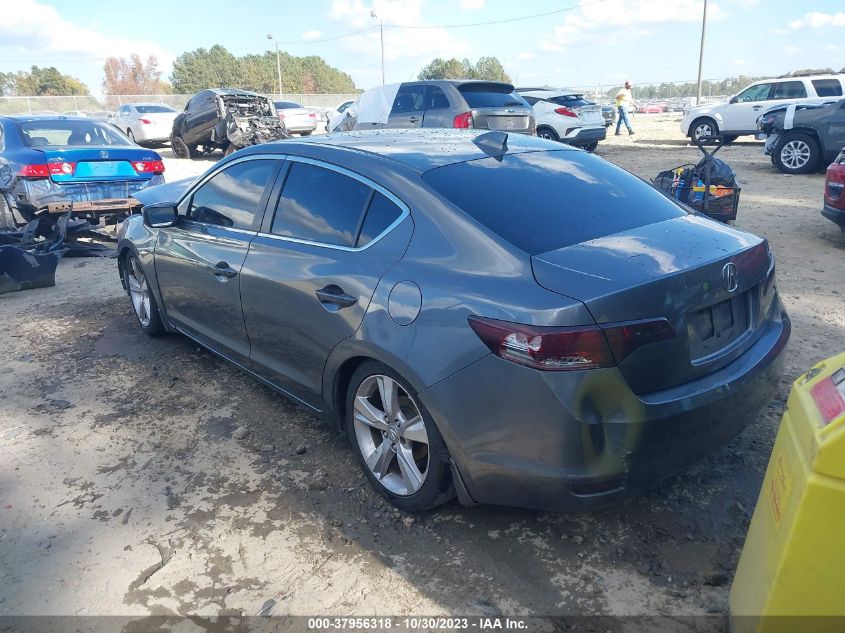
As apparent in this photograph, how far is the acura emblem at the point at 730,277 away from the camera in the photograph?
2615 millimetres

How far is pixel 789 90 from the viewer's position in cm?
1722

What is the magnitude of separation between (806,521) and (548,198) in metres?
1.78

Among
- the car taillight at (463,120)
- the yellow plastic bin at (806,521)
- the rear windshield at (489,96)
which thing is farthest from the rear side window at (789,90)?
the yellow plastic bin at (806,521)

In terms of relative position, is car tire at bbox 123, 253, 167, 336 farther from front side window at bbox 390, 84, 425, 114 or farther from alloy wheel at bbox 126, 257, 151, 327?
front side window at bbox 390, 84, 425, 114

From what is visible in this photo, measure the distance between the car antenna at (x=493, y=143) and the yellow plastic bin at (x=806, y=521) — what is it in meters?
1.93

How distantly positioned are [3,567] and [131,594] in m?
0.66

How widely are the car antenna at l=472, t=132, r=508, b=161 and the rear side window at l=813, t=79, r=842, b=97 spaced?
16.9 metres

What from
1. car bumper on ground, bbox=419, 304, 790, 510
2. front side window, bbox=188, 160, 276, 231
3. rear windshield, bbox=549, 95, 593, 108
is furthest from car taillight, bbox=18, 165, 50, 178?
rear windshield, bbox=549, 95, 593, 108

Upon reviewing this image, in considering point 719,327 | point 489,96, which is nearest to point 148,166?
point 489,96

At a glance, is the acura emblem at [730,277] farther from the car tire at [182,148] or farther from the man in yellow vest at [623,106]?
the man in yellow vest at [623,106]

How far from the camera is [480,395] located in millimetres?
2441

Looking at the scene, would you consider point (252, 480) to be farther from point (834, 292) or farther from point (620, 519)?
point (834, 292)

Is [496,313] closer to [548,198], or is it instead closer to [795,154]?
[548,198]

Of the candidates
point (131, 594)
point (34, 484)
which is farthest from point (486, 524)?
point (34, 484)
